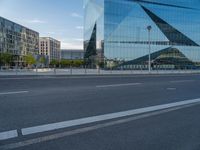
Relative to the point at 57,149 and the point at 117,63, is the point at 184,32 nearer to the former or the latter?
the point at 117,63

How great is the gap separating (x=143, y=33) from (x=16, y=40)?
74.7 metres

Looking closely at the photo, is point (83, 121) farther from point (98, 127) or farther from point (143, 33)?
point (143, 33)

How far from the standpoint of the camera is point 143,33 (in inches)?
2665

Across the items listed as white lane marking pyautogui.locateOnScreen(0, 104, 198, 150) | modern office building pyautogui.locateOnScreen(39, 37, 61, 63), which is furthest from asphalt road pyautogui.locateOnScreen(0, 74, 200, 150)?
modern office building pyautogui.locateOnScreen(39, 37, 61, 63)

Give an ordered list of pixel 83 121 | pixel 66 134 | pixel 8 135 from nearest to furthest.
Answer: pixel 8 135, pixel 66 134, pixel 83 121

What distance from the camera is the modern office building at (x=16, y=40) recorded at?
10269 centimetres

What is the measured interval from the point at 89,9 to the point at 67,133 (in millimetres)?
73513

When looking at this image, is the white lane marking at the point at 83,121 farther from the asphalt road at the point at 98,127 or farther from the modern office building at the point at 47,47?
the modern office building at the point at 47,47

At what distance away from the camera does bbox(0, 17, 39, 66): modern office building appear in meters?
103

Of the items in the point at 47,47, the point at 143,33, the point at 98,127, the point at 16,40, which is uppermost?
the point at 47,47

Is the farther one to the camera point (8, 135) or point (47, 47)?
point (47, 47)

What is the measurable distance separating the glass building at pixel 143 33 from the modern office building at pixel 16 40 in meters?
45.8

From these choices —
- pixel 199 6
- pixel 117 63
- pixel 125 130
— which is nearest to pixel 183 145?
pixel 125 130

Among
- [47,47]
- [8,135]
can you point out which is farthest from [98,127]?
[47,47]
